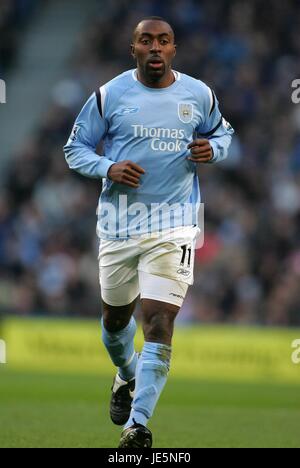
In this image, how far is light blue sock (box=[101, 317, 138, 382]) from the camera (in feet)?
26.2

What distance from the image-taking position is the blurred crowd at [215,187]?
54.1 ft

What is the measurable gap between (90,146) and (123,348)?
153cm

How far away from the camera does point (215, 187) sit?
17.5 metres

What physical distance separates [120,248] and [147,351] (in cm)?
83

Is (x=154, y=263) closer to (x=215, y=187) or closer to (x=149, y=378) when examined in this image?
(x=149, y=378)

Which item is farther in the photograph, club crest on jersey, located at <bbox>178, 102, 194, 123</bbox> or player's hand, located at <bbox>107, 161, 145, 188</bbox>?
club crest on jersey, located at <bbox>178, 102, 194, 123</bbox>

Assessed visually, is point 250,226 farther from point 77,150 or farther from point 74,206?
point 77,150

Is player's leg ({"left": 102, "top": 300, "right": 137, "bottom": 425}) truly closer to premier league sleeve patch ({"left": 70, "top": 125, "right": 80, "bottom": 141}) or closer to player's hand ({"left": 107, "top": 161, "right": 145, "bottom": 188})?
player's hand ({"left": 107, "top": 161, "right": 145, "bottom": 188})

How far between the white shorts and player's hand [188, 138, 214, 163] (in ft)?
1.55

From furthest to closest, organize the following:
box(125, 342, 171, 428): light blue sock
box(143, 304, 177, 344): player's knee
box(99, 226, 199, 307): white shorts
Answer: box(99, 226, 199, 307): white shorts → box(143, 304, 177, 344): player's knee → box(125, 342, 171, 428): light blue sock

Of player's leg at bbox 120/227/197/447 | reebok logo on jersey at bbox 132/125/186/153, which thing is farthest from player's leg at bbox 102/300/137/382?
reebok logo on jersey at bbox 132/125/186/153

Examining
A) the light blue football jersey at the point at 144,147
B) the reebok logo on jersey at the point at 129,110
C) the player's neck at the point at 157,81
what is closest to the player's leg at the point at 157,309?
the light blue football jersey at the point at 144,147

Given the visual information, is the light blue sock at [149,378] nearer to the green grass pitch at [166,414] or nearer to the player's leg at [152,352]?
the player's leg at [152,352]

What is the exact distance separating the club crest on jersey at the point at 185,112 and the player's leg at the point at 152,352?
106 cm
